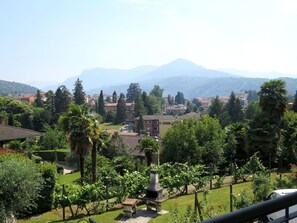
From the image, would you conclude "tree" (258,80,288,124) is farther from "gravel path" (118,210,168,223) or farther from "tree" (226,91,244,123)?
"tree" (226,91,244,123)

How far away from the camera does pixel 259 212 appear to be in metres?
1.49

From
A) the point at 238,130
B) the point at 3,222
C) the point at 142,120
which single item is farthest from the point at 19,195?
the point at 142,120

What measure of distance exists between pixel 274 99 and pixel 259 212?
2702 cm

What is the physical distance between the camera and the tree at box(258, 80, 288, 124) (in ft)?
88.4

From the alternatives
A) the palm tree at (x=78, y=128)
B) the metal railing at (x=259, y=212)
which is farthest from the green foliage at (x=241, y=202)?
the metal railing at (x=259, y=212)

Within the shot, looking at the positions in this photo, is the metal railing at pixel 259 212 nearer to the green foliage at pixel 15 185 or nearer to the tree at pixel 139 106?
the green foliage at pixel 15 185

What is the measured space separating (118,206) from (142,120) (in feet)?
244

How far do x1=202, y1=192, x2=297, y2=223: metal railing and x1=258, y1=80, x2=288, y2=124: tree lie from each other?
1053 inches

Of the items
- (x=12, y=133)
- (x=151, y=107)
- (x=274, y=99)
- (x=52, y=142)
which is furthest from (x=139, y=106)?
(x=274, y=99)

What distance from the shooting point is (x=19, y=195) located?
42.0ft

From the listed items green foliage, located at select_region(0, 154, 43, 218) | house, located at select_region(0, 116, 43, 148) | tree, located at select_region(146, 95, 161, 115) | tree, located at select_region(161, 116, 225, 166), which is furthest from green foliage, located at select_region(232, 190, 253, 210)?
tree, located at select_region(146, 95, 161, 115)

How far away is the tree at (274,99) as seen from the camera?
88.4ft

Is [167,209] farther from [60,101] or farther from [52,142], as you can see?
[60,101]

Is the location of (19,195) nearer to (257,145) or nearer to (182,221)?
(182,221)
